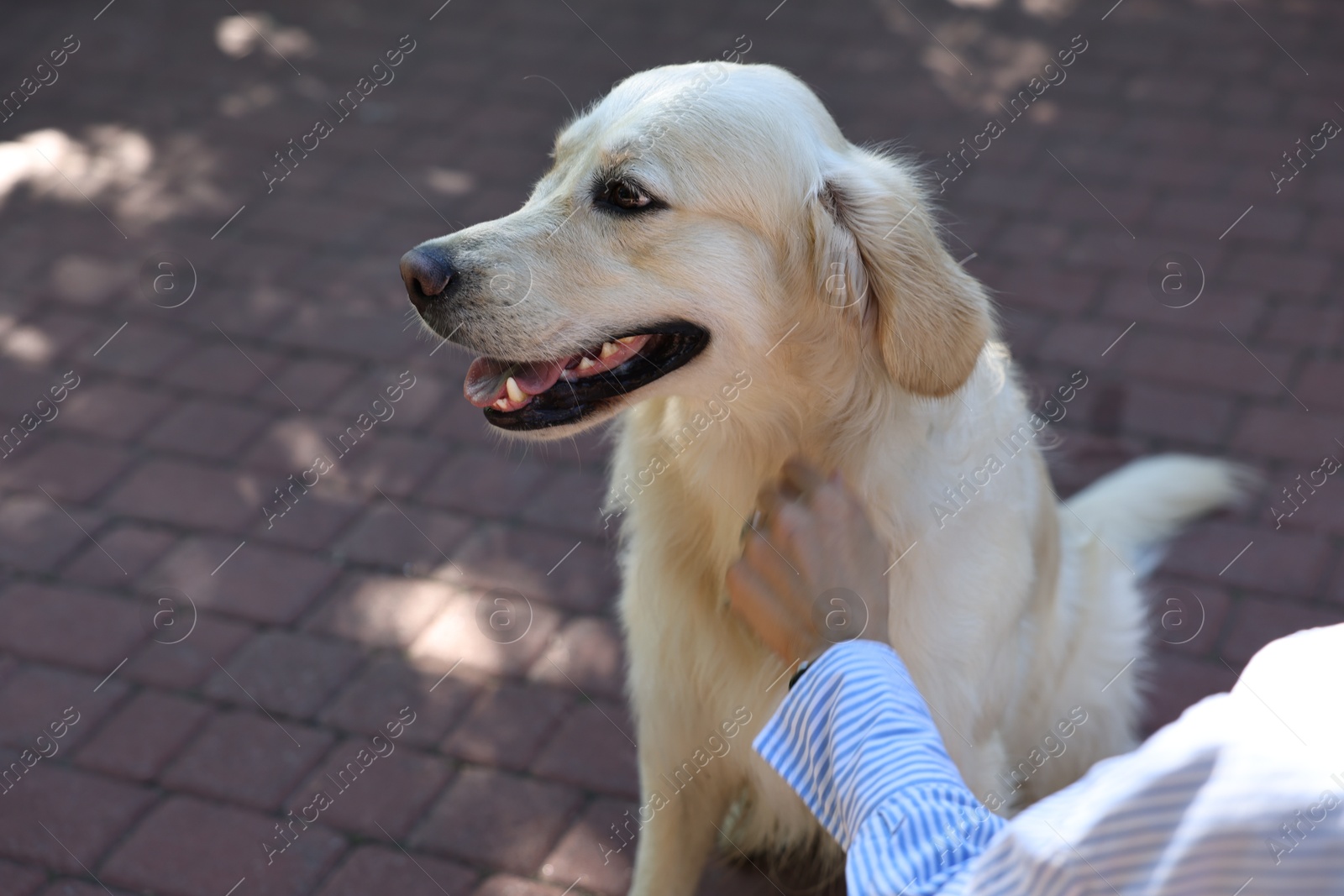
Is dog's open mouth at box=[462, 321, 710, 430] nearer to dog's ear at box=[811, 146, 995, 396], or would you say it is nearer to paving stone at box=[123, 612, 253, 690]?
dog's ear at box=[811, 146, 995, 396]

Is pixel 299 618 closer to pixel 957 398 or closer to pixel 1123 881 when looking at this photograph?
pixel 957 398

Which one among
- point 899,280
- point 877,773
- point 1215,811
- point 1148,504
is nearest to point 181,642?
point 899,280

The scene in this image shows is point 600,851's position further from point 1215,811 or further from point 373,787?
point 1215,811

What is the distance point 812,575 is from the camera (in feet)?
5.95

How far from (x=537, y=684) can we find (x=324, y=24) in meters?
4.59

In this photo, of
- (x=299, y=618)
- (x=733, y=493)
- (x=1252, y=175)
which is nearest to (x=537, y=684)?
(x=299, y=618)

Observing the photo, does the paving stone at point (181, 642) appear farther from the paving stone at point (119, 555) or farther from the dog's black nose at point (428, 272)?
the dog's black nose at point (428, 272)

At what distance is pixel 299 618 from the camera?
3305 mm

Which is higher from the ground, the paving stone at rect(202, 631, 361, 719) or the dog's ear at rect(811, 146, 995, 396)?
the dog's ear at rect(811, 146, 995, 396)

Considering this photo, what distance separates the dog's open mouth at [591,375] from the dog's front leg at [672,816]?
69 cm

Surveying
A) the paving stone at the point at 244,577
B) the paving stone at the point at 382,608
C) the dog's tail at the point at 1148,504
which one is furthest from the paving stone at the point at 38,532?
the dog's tail at the point at 1148,504

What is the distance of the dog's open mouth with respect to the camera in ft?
7.04

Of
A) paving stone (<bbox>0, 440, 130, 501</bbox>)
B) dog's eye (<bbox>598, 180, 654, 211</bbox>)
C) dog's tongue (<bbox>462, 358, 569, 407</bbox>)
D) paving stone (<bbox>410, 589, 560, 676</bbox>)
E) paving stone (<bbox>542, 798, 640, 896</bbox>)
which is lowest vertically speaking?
paving stone (<bbox>542, 798, 640, 896</bbox>)

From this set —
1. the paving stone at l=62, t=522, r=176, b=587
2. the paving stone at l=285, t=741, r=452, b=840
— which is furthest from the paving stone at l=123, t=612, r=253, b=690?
the paving stone at l=285, t=741, r=452, b=840
